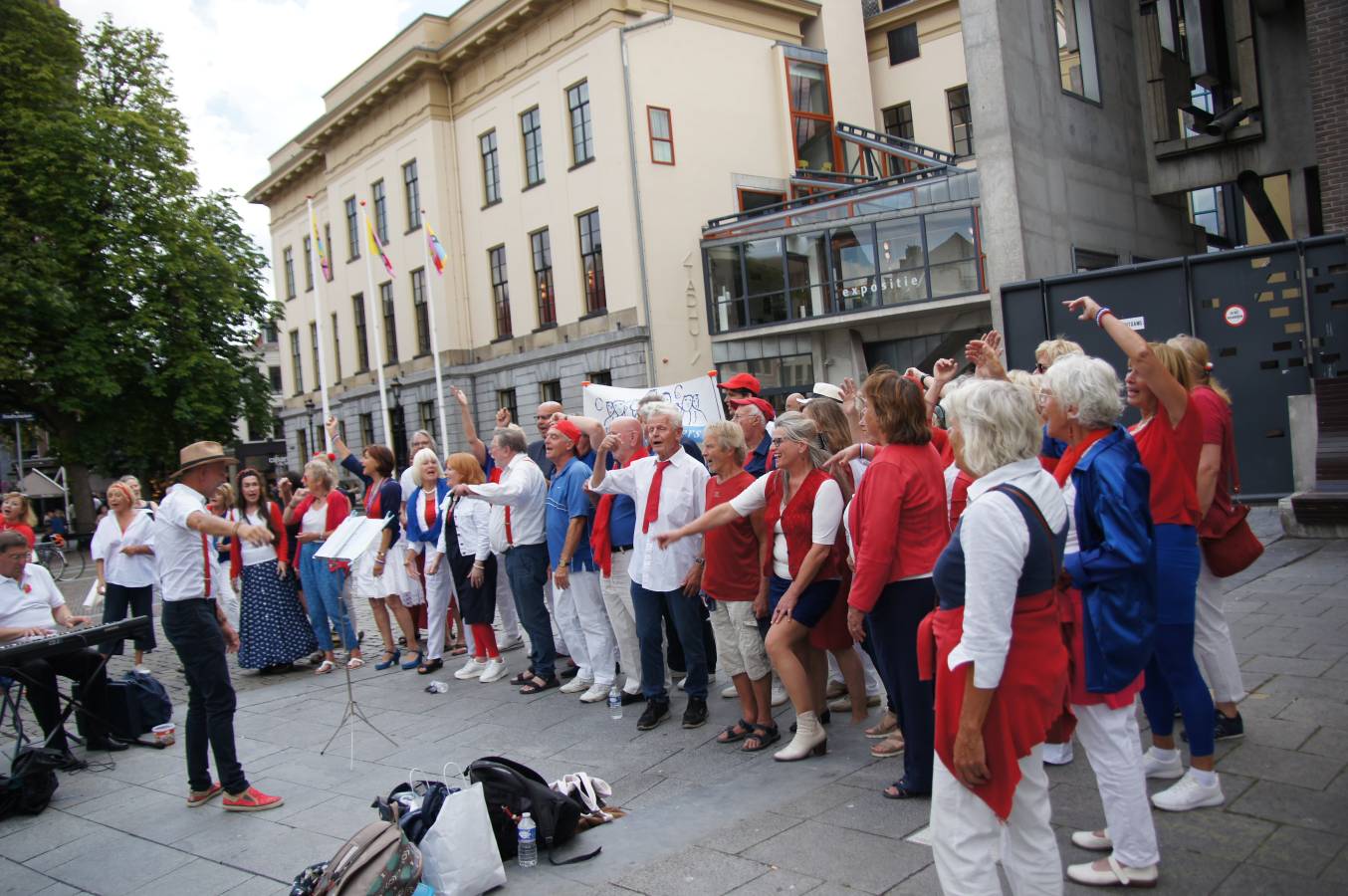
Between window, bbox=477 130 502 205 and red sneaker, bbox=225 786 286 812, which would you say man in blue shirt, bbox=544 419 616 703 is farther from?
window, bbox=477 130 502 205

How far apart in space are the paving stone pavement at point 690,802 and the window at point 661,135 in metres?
22.9

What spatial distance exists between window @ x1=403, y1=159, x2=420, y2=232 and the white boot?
1309 inches

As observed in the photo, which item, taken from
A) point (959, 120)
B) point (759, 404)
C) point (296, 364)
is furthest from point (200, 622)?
point (296, 364)

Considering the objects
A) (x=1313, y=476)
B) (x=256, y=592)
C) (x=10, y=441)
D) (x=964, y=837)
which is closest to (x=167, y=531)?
(x=256, y=592)

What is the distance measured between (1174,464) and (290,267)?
47.7m

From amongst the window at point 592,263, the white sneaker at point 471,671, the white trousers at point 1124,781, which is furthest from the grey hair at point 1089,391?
the window at point 592,263

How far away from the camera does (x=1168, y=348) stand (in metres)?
4.27

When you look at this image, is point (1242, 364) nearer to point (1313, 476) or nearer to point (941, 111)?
point (1313, 476)

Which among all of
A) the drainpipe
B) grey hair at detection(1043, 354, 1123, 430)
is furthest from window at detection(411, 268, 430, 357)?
grey hair at detection(1043, 354, 1123, 430)

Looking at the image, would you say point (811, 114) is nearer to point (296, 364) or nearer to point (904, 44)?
point (904, 44)

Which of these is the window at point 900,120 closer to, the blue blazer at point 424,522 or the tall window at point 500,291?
the tall window at point 500,291

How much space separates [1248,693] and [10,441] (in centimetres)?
4787

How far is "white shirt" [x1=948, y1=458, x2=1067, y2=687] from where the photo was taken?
113 inches

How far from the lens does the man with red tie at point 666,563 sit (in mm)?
6043
